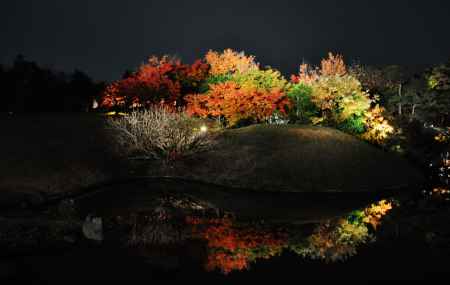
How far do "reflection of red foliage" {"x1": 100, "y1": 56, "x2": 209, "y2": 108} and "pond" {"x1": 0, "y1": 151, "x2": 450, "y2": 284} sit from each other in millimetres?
21735

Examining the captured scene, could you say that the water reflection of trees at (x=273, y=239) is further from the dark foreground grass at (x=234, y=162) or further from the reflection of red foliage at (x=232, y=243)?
the dark foreground grass at (x=234, y=162)

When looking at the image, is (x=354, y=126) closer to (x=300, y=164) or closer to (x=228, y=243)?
(x=300, y=164)

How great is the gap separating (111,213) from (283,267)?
33.0ft

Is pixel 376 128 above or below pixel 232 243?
above

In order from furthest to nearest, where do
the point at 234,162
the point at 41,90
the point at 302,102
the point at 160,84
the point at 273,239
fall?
1. the point at 41,90
2. the point at 160,84
3. the point at 302,102
4. the point at 234,162
5. the point at 273,239

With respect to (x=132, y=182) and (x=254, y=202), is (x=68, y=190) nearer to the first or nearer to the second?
(x=132, y=182)

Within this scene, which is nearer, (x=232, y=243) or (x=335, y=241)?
(x=232, y=243)

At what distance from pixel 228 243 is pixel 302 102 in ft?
83.5

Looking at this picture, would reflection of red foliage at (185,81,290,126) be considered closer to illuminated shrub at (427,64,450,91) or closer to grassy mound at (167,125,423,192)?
grassy mound at (167,125,423,192)

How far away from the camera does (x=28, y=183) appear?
2353 cm

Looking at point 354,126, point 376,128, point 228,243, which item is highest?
point 354,126

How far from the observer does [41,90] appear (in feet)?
165

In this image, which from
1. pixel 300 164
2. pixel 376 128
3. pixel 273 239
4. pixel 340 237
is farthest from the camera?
pixel 376 128

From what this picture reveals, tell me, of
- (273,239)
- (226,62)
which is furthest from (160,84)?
(273,239)
